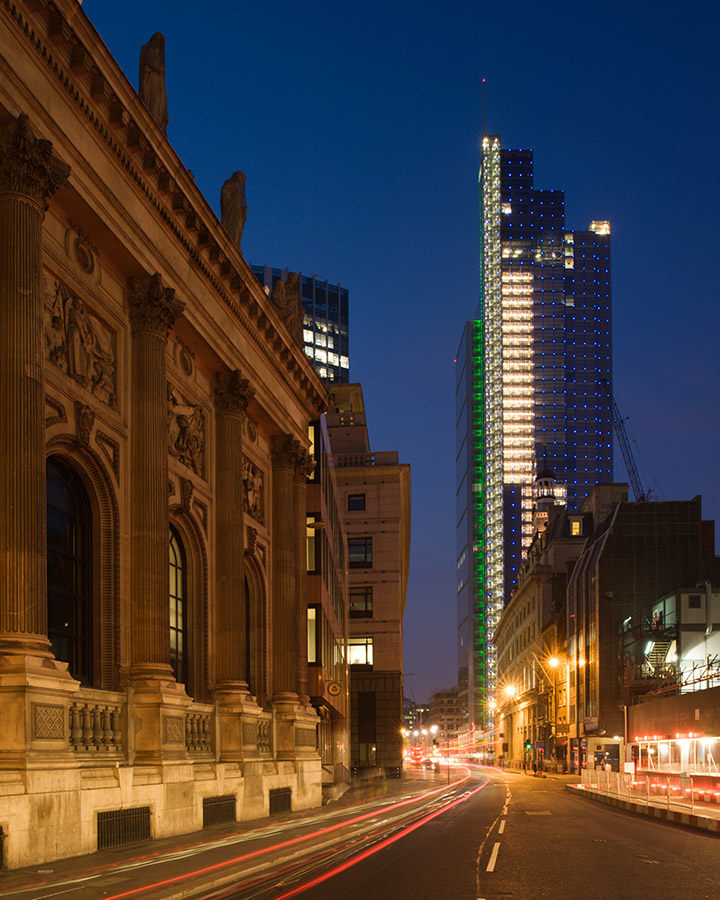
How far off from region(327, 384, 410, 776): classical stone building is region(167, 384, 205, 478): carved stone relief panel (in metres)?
55.7

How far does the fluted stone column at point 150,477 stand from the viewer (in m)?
Answer: 24.3

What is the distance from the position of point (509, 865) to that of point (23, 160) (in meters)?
15.0

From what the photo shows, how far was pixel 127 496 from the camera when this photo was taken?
24.8 meters

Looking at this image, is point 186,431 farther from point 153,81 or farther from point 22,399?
point 22,399

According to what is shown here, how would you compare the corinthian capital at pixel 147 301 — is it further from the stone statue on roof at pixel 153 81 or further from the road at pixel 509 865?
the road at pixel 509 865

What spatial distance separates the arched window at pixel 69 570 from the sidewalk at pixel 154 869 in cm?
424

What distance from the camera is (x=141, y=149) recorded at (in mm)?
24703

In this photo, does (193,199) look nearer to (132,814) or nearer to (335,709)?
(132,814)

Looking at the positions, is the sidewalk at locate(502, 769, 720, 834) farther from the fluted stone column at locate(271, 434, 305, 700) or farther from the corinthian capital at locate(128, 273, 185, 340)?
the corinthian capital at locate(128, 273, 185, 340)

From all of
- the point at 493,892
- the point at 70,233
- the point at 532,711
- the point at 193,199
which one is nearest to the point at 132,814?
the point at 493,892

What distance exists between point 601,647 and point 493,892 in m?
72.5

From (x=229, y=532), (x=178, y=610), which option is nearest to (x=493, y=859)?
(x=178, y=610)

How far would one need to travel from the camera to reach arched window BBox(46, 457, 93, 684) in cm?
2214

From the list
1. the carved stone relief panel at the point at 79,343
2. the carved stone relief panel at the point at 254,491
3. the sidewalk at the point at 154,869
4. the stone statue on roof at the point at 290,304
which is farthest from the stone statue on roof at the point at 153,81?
the sidewalk at the point at 154,869
